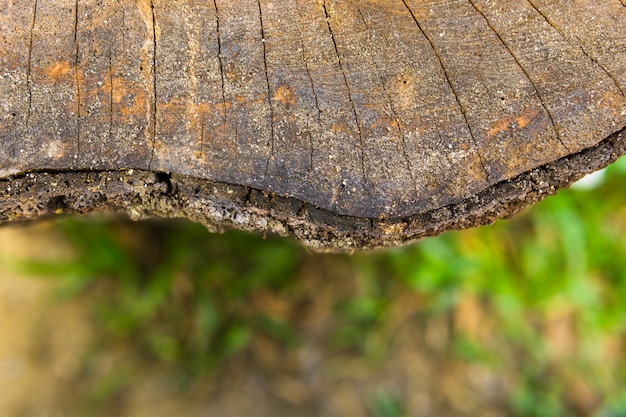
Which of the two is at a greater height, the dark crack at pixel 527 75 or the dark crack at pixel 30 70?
the dark crack at pixel 527 75

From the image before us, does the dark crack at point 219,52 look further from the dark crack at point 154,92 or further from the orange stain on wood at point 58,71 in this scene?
the orange stain on wood at point 58,71

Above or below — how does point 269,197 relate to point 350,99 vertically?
below

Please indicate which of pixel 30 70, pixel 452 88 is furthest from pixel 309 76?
pixel 30 70

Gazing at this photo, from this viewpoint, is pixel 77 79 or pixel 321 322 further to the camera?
pixel 321 322

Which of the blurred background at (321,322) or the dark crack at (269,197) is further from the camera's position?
the blurred background at (321,322)

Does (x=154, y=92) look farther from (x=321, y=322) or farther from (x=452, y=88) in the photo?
(x=321, y=322)

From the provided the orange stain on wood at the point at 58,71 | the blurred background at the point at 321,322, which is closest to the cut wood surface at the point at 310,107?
the orange stain on wood at the point at 58,71

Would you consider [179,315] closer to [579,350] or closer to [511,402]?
[511,402]
